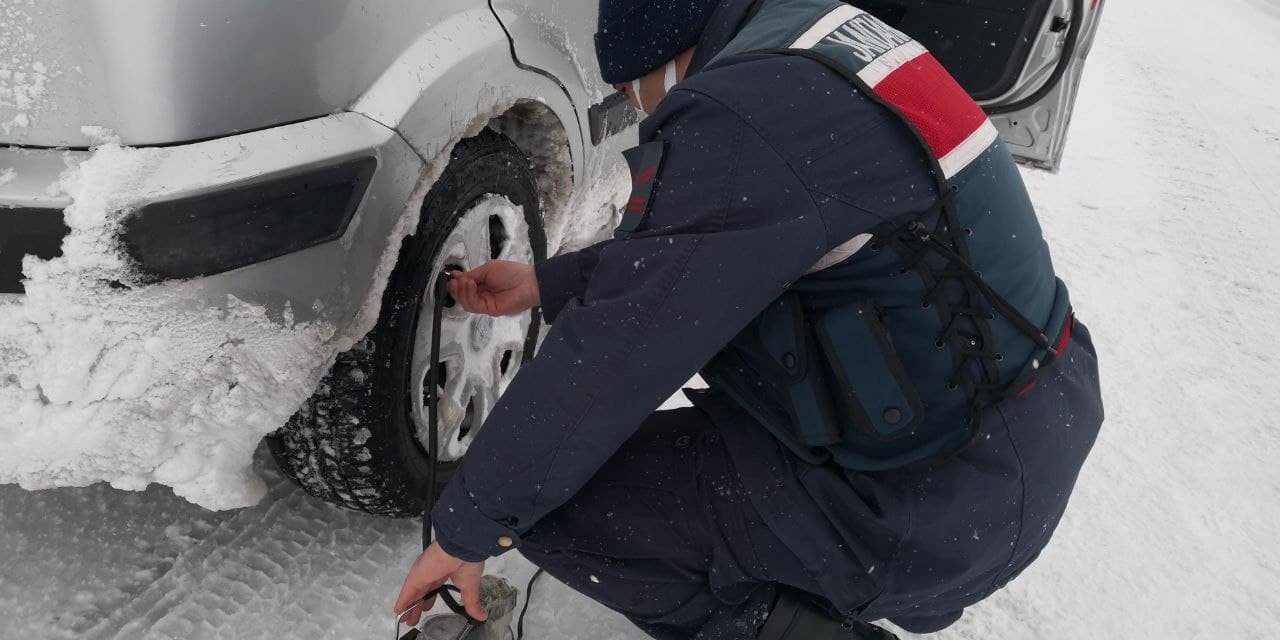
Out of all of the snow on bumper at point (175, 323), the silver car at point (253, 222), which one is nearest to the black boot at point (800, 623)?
the silver car at point (253, 222)

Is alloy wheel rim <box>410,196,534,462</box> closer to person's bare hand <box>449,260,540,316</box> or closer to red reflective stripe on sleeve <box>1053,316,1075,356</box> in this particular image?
person's bare hand <box>449,260,540,316</box>

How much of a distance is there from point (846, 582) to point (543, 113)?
1083mm

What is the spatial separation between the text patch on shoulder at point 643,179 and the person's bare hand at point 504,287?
50cm

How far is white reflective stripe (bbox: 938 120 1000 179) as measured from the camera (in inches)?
50.5

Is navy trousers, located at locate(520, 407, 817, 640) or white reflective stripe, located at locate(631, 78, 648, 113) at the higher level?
white reflective stripe, located at locate(631, 78, 648, 113)

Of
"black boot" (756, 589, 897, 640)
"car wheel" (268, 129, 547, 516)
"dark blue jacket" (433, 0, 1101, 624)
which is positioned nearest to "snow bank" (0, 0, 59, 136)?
"car wheel" (268, 129, 547, 516)

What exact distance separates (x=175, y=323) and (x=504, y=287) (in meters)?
0.69

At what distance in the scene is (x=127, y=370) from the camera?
47.6 inches

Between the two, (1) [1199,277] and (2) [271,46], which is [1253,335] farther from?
(2) [271,46]

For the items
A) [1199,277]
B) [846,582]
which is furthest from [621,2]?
[1199,277]

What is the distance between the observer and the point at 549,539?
154cm

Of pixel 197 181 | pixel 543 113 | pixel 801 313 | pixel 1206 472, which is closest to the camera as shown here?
pixel 197 181

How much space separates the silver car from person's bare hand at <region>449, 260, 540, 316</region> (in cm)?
4

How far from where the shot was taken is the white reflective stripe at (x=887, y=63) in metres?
1.27
